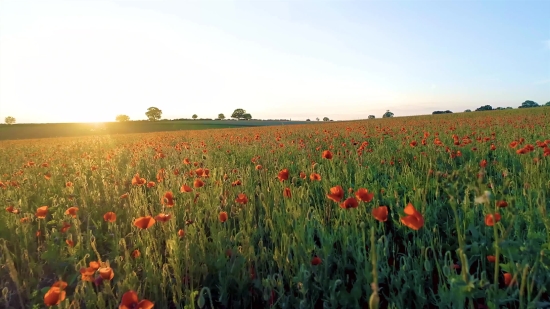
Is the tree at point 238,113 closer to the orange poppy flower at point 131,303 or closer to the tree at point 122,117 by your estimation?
the tree at point 122,117

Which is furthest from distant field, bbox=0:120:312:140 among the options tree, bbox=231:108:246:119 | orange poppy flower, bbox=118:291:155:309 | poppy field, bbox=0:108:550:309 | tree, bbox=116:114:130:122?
tree, bbox=231:108:246:119

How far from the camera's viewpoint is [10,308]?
196 cm

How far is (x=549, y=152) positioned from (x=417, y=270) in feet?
6.93

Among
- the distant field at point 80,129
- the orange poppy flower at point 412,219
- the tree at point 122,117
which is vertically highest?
the tree at point 122,117

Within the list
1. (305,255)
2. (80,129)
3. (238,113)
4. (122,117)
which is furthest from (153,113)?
(305,255)

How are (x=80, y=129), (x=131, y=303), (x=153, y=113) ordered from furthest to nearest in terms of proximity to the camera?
(x=153, y=113), (x=80, y=129), (x=131, y=303)

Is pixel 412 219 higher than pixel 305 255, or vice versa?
pixel 412 219

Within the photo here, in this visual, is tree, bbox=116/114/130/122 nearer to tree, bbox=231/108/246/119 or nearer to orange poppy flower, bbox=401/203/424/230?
tree, bbox=231/108/246/119

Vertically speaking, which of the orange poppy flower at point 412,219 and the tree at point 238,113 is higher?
the tree at point 238,113

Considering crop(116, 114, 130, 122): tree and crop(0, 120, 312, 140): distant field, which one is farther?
crop(116, 114, 130, 122): tree

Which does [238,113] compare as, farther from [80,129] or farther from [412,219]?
[412,219]

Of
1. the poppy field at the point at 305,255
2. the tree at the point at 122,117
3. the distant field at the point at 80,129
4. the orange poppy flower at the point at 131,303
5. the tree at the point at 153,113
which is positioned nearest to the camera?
the orange poppy flower at the point at 131,303

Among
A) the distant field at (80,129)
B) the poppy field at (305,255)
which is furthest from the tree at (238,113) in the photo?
the poppy field at (305,255)

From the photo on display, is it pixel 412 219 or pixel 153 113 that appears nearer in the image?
pixel 412 219
